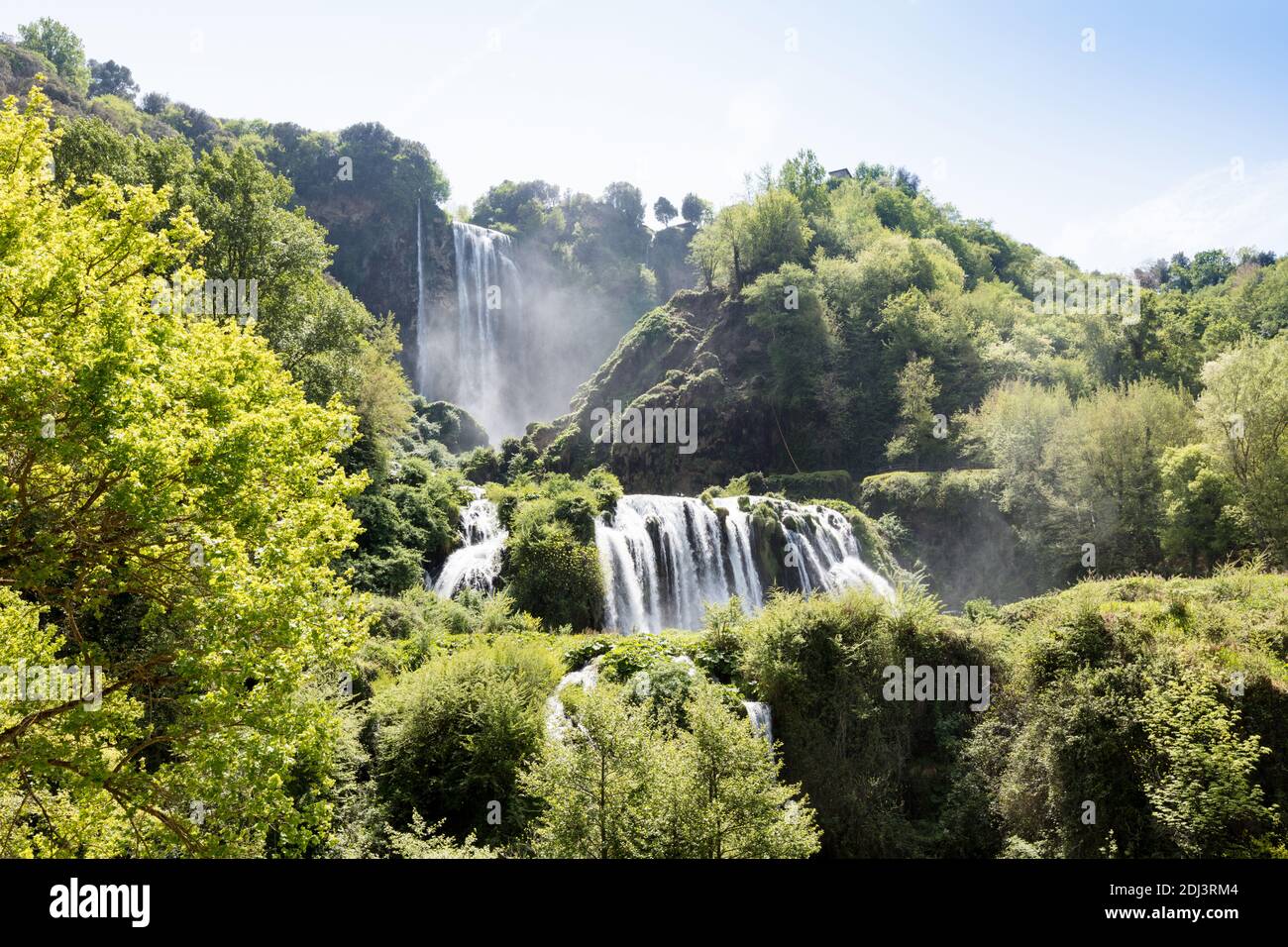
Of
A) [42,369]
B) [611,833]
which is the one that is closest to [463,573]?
[611,833]

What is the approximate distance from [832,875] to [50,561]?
9570mm

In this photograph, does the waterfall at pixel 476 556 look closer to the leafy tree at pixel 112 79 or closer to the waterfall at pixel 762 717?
the waterfall at pixel 762 717

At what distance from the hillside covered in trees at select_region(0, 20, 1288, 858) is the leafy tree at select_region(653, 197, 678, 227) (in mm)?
67038

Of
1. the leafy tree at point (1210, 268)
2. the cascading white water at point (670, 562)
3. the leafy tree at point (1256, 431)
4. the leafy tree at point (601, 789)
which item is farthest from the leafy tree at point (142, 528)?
the leafy tree at point (1210, 268)

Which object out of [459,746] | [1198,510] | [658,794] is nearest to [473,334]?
[1198,510]

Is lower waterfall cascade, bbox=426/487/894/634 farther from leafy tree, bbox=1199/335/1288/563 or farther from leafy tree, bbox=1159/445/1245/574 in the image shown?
leafy tree, bbox=1199/335/1288/563

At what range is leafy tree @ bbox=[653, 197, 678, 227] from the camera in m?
104

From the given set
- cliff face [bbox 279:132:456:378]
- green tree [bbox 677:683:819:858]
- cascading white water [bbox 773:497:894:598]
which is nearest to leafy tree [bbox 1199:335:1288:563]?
cascading white water [bbox 773:497:894:598]

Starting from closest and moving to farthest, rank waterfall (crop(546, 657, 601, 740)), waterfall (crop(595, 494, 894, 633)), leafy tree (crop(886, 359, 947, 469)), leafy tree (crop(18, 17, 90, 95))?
waterfall (crop(546, 657, 601, 740)) → waterfall (crop(595, 494, 894, 633)) → leafy tree (crop(886, 359, 947, 469)) → leafy tree (crop(18, 17, 90, 95))

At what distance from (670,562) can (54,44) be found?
83.4 m

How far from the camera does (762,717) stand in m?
17.7

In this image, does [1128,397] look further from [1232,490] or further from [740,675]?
[740,675]

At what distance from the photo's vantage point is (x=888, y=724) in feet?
60.6

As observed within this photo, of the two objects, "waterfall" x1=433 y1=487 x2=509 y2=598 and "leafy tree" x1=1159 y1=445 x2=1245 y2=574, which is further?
"leafy tree" x1=1159 y1=445 x2=1245 y2=574
